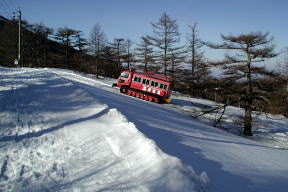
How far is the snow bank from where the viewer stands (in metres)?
4.09

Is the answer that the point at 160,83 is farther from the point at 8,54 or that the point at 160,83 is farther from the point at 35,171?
the point at 8,54

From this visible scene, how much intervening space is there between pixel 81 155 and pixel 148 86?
1415 centimetres

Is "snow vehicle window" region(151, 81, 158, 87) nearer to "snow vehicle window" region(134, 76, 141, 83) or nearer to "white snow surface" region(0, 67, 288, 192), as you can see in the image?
"snow vehicle window" region(134, 76, 141, 83)

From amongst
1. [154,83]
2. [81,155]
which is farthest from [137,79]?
[81,155]

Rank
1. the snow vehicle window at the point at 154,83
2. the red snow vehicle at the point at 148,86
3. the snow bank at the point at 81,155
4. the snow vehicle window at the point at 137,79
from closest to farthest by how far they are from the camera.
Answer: the snow bank at the point at 81,155 → the red snow vehicle at the point at 148,86 → the snow vehicle window at the point at 154,83 → the snow vehicle window at the point at 137,79

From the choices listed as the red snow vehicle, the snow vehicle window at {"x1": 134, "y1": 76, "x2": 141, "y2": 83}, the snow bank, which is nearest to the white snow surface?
the snow bank

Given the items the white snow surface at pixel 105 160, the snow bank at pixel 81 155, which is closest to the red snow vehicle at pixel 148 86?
the snow bank at pixel 81 155

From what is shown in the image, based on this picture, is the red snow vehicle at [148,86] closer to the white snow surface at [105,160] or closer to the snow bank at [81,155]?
the snow bank at [81,155]

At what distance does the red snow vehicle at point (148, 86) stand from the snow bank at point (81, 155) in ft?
34.3

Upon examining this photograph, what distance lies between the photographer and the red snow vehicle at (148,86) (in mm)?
18859

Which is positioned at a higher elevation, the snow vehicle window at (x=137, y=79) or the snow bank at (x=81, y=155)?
the snow vehicle window at (x=137, y=79)

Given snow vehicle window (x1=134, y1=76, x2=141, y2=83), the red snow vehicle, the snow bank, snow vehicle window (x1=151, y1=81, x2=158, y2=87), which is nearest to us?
the snow bank

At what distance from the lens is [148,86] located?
63.0ft

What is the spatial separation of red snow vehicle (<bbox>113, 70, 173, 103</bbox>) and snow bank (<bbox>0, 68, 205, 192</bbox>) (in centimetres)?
1044
